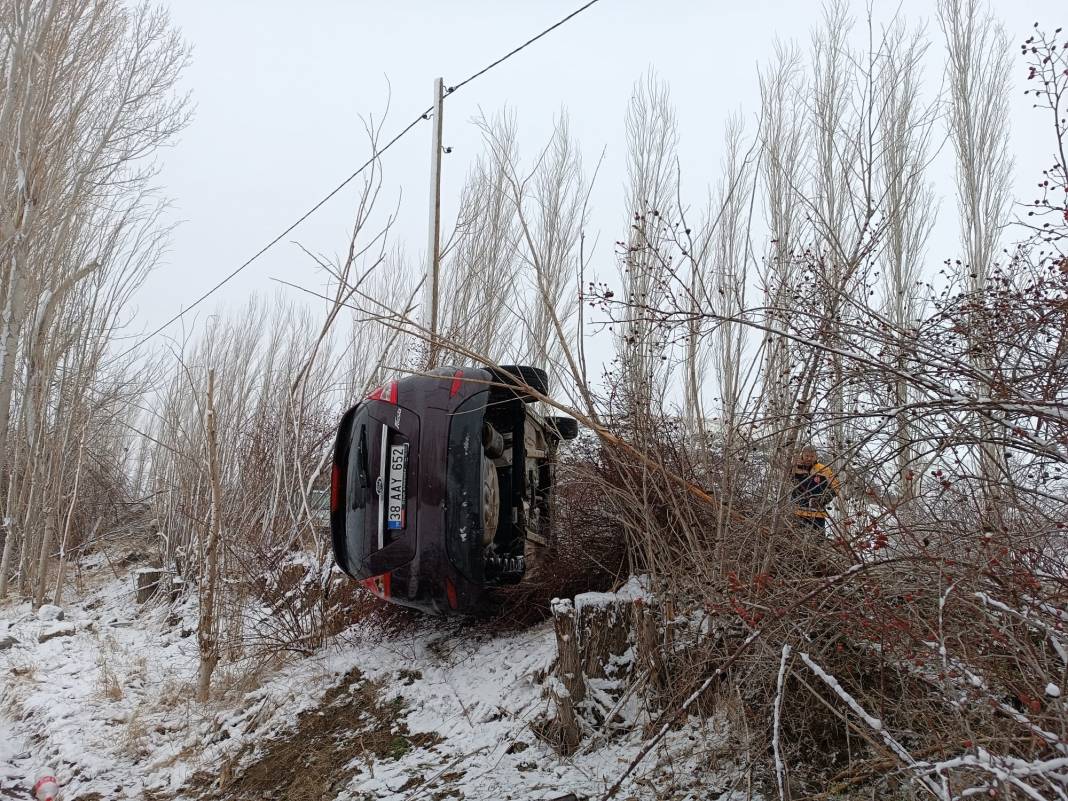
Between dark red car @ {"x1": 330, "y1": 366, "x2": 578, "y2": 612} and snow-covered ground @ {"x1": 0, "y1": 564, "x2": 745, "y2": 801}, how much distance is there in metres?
0.49

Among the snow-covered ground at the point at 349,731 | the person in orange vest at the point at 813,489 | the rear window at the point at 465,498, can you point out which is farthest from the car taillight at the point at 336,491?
the person in orange vest at the point at 813,489

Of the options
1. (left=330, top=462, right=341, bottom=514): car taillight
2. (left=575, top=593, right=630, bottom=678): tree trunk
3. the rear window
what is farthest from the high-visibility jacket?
(left=330, top=462, right=341, bottom=514): car taillight

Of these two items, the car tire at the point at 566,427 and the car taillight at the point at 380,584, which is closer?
the car taillight at the point at 380,584

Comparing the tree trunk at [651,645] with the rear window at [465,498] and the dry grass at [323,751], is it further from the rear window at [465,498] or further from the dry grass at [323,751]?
the dry grass at [323,751]

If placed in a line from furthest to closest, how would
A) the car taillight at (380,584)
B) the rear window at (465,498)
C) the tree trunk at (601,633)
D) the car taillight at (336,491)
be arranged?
the car taillight at (336,491) → the car taillight at (380,584) → the rear window at (465,498) → the tree trunk at (601,633)

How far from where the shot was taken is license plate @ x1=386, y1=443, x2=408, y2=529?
4.35m

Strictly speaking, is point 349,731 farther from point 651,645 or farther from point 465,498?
point 651,645

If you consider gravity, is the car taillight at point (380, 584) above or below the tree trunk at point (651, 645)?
above

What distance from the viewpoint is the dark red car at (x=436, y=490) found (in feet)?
13.8

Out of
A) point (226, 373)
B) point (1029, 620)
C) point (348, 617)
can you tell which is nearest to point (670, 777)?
point (1029, 620)

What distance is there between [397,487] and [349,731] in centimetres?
127

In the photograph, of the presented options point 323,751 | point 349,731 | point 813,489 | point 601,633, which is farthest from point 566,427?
point 813,489

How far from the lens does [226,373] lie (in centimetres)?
1448

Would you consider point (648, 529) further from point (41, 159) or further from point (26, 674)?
point (41, 159)
